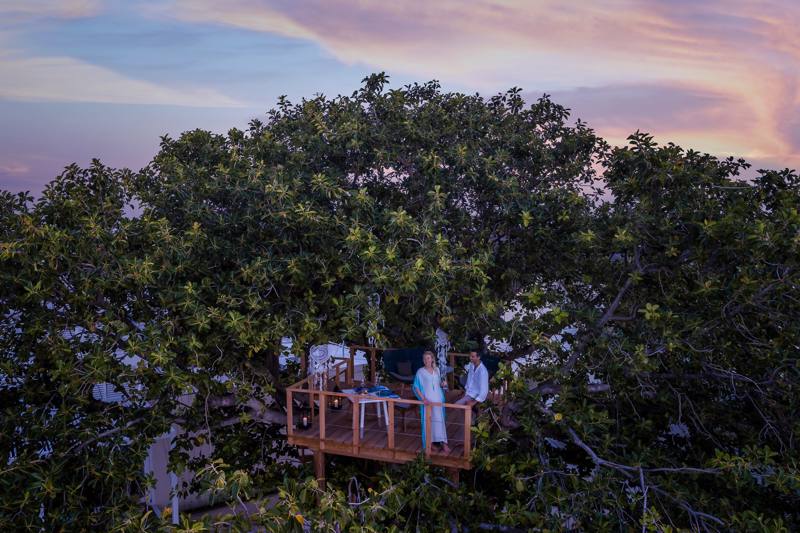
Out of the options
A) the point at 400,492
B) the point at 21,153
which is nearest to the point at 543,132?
the point at 400,492

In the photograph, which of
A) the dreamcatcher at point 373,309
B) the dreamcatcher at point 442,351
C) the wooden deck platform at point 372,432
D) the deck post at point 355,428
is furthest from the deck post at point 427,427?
the dreamcatcher at point 442,351

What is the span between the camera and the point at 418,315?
958 cm

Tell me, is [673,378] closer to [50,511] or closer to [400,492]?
[400,492]

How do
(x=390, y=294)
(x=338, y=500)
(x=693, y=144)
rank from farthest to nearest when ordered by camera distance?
(x=693, y=144) < (x=390, y=294) < (x=338, y=500)

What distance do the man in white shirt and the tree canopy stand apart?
0.48m

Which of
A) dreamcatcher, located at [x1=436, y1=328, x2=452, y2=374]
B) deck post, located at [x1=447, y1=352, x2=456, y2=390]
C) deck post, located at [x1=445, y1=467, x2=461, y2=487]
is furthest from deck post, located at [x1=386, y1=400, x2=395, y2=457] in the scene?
deck post, located at [x1=447, y1=352, x2=456, y2=390]

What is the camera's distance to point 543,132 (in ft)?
39.8

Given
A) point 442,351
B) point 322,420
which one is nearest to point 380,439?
point 322,420

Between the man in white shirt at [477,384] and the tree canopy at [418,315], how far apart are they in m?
0.48

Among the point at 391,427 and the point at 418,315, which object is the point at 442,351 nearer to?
the point at 418,315

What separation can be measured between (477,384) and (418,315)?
1.64 metres

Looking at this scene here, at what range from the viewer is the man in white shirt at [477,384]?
8.58m

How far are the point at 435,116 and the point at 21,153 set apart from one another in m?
9.89

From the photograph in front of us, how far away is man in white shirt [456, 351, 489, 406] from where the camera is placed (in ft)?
28.1
